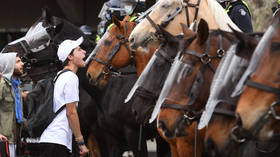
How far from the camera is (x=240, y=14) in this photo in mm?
6688

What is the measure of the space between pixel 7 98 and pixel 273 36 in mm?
3875

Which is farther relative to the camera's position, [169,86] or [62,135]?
[62,135]

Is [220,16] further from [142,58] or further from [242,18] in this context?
[142,58]

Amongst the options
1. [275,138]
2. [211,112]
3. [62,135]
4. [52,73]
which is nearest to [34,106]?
[62,135]

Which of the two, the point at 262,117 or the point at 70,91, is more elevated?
the point at 262,117

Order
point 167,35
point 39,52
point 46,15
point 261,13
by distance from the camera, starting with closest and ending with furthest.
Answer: point 167,35, point 261,13, point 39,52, point 46,15

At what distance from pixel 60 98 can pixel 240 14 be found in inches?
89.6

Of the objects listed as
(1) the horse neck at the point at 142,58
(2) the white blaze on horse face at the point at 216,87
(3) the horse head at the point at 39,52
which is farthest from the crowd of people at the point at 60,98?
(2) the white blaze on horse face at the point at 216,87

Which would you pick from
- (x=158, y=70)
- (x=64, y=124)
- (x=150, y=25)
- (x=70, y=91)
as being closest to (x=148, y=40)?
(x=150, y=25)

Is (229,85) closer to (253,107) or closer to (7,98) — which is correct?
(253,107)

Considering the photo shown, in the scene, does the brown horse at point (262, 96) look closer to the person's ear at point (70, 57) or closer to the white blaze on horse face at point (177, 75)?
the white blaze on horse face at point (177, 75)

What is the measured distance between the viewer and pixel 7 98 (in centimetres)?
684

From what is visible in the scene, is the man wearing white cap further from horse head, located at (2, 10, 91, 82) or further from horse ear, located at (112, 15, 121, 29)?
horse head, located at (2, 10, 91, 82)

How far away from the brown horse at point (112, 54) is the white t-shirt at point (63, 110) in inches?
51.3
